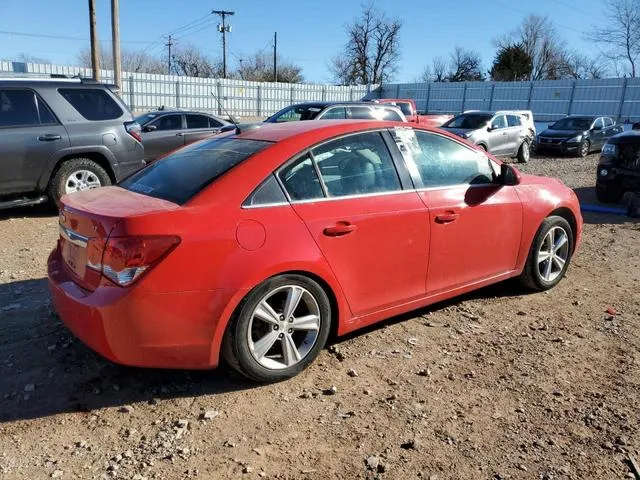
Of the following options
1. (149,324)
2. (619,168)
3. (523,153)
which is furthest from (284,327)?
(523,153)

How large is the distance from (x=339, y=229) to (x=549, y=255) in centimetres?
247

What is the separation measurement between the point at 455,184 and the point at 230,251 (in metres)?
1.95

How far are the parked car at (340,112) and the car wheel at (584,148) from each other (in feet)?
30.1

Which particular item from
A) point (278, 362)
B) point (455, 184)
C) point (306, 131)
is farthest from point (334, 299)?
point (455, 184)

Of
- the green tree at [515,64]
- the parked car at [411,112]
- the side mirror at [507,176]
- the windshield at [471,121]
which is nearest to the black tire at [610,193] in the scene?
the side mirror at [507,176]

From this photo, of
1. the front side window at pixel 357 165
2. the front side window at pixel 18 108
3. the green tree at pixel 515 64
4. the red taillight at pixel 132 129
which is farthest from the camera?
the green tree at pixel 515 64

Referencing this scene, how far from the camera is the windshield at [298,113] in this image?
12742mm

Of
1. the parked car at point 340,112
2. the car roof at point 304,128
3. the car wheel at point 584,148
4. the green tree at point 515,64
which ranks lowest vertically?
the car wheel at point 584,148

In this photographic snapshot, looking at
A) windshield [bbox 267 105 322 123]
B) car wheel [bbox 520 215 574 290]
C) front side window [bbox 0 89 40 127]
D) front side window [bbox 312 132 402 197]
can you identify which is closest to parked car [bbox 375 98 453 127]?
windshield [bbox 267 105 322 123]

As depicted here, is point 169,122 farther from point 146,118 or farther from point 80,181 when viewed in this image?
point 80,181

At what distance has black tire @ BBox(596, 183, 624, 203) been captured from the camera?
9.63m

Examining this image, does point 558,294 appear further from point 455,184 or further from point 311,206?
point 311,206

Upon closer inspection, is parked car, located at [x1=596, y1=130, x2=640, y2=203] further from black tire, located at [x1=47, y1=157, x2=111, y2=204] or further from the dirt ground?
black tire, located at [x1=47, y1=157, x2=111, y2=204]

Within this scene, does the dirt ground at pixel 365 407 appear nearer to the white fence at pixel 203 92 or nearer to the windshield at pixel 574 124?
the windshield at pixel 574 124
